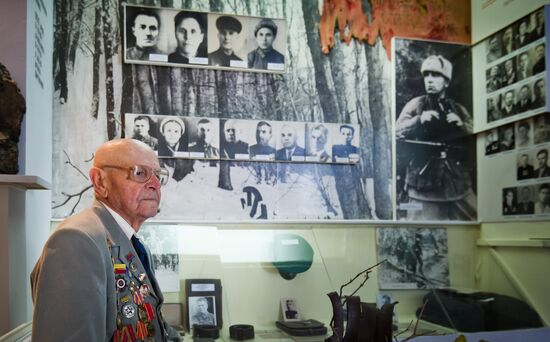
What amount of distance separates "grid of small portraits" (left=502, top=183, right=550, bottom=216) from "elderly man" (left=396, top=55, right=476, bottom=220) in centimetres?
30

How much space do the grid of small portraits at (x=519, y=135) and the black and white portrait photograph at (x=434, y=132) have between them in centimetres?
18

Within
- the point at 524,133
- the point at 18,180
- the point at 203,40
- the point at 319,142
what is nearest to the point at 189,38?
the point at 203,40

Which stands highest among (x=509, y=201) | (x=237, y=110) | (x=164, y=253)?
(x=237, y=110)

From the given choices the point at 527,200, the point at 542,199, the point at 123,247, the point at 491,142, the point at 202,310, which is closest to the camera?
A: the point at 123,247

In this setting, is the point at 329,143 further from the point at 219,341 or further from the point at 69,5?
the point at 69,5

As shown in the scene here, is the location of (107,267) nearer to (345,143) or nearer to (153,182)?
(153,182)

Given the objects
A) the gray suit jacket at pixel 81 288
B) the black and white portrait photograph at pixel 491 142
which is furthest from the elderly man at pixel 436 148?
the gray suit jacket at pixel 81 288

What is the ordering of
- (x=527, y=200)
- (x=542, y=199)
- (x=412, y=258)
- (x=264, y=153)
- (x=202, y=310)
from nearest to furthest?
1. (x=202, y=310)
2. (x=542, y=199)
3. (x=527, y=200)
4. (x=264, y=153)
5. (x=412, y=258)

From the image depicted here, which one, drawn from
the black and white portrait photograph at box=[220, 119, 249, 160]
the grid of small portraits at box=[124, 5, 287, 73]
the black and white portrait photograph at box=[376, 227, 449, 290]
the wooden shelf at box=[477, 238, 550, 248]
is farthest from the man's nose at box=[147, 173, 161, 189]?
the wooden shelf at box=[477, 238, 550, 248]

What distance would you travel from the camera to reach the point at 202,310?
3006 millimetres

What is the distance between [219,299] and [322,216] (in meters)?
0.89

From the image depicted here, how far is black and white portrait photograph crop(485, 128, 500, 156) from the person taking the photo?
3.60 meters

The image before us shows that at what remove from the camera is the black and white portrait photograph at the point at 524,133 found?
3.33 m

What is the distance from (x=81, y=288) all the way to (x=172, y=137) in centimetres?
193
